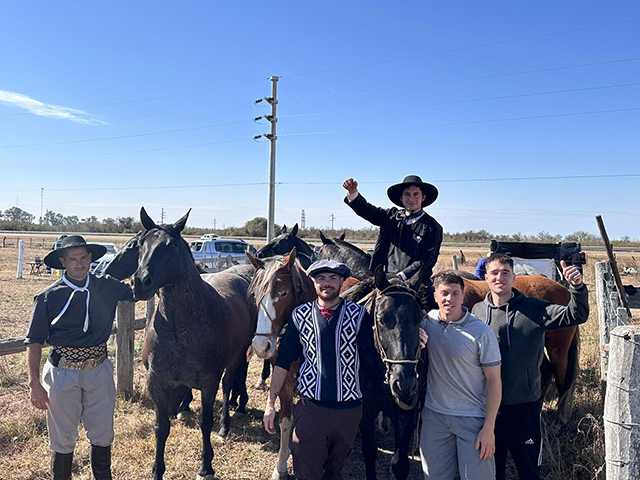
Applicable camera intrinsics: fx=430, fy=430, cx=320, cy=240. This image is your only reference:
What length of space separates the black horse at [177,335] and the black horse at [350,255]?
2074 millimetres

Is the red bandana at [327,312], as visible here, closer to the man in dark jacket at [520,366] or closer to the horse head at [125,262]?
the man in dark jacket at [520,366]

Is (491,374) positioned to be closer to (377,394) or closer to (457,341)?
(457,341)

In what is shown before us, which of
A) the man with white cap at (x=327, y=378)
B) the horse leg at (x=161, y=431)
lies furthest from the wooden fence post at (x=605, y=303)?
the horse leg at (x=161, y=431)

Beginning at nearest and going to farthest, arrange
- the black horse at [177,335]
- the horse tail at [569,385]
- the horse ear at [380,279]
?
the horse ear at [380,279] → the black horse at [177,335] → the horse tail at [569,385]

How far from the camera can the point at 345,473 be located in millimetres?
4273

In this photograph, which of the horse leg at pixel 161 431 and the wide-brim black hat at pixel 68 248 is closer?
the wide-brim black hat at pixel 68 248

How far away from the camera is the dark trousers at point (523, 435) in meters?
3.06

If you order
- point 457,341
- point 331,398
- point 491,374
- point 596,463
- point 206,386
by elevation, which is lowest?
point 596,463

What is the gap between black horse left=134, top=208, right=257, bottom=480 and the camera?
151 inches

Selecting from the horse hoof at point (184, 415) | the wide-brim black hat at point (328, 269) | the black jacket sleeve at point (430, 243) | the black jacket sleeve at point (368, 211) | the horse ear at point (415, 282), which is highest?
the black jacket sleeve at point (368, 211)

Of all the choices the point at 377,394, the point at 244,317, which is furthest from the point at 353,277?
the point at 377,394

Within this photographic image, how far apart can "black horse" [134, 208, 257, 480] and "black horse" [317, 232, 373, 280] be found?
2074mm

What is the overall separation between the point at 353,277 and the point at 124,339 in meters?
3.29

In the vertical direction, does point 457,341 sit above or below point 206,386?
above
